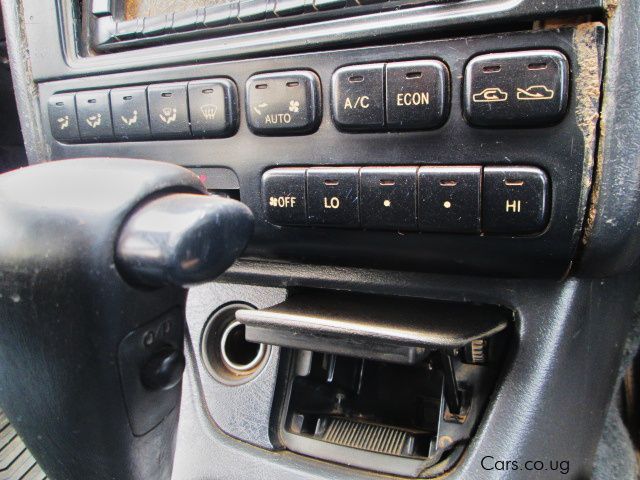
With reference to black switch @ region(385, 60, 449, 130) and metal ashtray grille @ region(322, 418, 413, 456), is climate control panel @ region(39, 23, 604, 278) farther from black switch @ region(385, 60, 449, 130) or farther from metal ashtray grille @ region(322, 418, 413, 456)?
metal ashtray grille @ region(322, 418, 413, 456)

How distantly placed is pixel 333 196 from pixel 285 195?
4 cm

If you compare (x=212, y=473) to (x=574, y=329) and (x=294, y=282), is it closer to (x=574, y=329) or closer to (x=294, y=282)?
(x=294, y=282)

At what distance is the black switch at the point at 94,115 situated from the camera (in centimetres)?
51

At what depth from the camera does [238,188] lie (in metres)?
0.48

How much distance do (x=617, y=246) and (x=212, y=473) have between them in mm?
382

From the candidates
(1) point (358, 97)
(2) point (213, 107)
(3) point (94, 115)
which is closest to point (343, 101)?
(1) point (358, 97)

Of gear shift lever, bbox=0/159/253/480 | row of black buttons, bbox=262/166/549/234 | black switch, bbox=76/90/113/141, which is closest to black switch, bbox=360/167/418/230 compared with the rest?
row of black buttons, bbox=262/166/549/234

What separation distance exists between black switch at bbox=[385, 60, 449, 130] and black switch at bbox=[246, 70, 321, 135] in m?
0.06

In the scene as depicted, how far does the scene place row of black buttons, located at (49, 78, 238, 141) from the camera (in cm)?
46

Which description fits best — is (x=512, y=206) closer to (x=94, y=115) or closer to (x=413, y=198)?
(x=413, y=198)

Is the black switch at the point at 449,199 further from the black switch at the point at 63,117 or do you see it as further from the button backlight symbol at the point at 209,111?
the black switch at the point at 63,117

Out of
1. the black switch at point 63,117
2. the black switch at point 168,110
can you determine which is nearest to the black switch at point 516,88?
the black switch at point 168,110

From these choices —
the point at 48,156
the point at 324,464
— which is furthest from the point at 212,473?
the point at 48,156

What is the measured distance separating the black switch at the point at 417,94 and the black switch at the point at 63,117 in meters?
0.31
